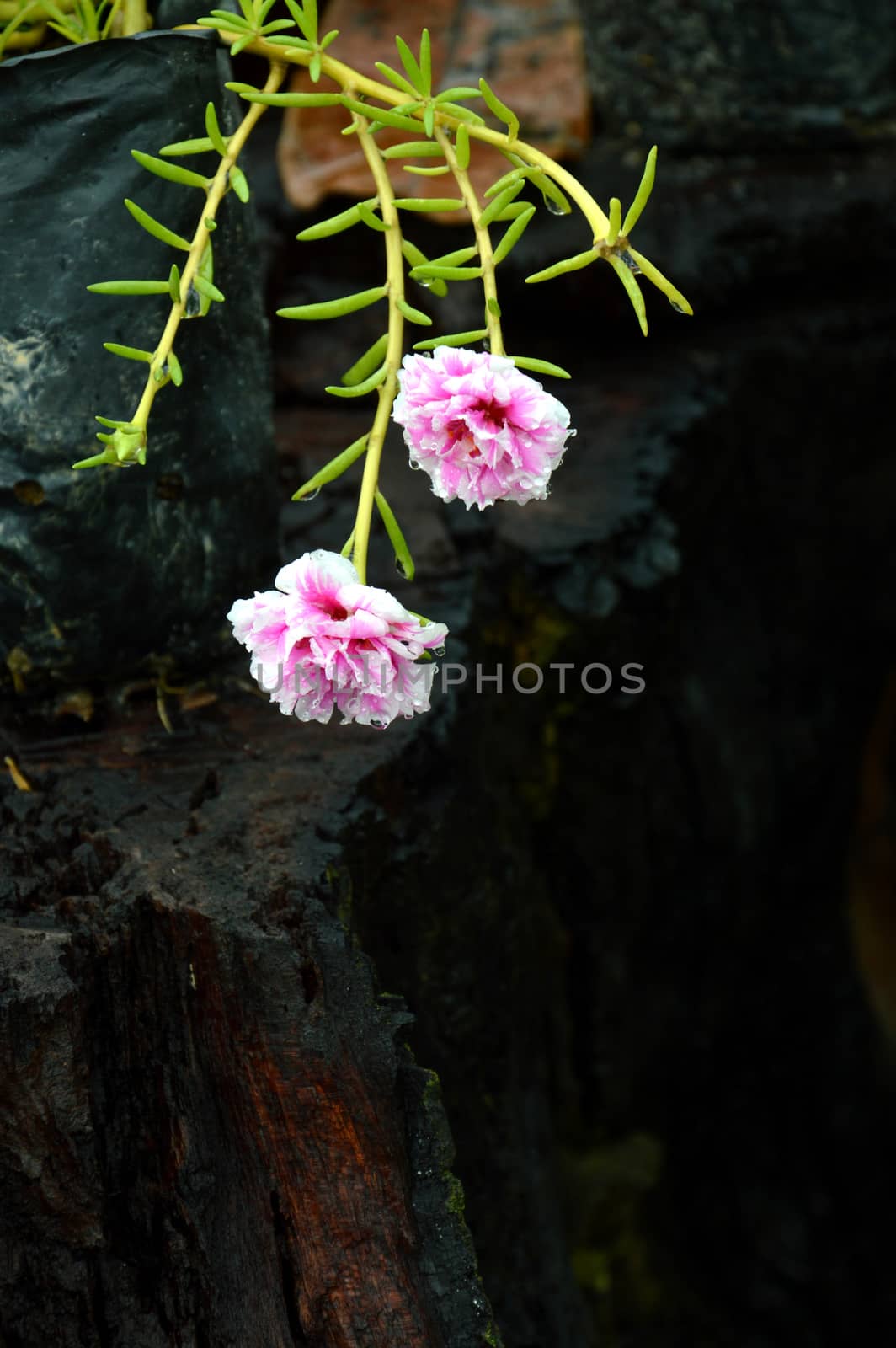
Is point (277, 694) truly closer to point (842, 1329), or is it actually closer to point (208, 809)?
point (208, 809)

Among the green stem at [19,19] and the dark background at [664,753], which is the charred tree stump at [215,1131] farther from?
the green stem at [19,19]

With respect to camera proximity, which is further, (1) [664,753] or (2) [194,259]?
(1) [664,753]

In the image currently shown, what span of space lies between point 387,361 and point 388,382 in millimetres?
18

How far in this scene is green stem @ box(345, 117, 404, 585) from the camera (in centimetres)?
82

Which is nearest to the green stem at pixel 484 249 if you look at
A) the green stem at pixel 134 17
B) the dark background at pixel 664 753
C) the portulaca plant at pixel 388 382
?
the portulaca plant at pixel 388 382

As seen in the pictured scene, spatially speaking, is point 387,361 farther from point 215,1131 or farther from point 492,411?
point 215,1131

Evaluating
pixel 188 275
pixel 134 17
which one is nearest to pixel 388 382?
pixel 188 275

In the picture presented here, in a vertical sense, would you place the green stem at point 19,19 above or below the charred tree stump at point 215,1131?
above

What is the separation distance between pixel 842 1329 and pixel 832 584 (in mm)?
1125

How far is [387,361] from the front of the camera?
873 mm

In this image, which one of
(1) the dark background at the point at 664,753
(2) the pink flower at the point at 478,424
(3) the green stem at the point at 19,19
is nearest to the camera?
(2) the pink flower at the point at 478,424

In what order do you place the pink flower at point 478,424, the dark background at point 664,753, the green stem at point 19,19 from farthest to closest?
the dark background at point 664,753
the green stem at point 19,19
the pink flower at point 478,424

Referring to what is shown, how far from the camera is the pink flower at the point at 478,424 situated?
0.78 meters

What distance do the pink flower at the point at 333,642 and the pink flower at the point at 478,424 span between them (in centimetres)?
9
